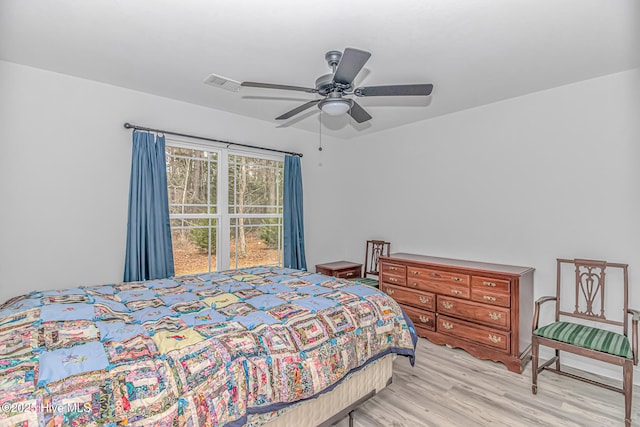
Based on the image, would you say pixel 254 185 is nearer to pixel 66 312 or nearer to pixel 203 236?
pixel 203 236

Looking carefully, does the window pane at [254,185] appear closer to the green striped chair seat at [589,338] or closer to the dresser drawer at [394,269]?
the dresser drawer at [394,269]

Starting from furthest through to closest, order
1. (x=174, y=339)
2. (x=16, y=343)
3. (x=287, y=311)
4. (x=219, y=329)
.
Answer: (x=287, y=311) → (x=219, y=329) → (x=174, y=339) → (x=16, y=343)

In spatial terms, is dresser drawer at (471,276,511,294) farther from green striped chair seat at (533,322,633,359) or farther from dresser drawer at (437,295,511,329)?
green striped chair seat at (533,322,633,359)

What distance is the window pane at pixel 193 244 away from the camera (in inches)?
141

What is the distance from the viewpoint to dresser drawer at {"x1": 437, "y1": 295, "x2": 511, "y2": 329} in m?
2.97

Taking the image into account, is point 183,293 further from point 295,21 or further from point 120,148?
point 295,21

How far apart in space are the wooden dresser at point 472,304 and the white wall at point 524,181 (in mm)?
393

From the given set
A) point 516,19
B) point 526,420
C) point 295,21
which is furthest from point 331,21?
point 526,420

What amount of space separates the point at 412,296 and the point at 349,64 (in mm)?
2761

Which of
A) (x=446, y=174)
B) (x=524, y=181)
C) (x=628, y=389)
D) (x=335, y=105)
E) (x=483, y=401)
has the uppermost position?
(x=335, y=105)

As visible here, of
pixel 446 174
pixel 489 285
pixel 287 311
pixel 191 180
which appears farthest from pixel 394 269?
pixel 191 180

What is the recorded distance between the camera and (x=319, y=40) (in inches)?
88.6

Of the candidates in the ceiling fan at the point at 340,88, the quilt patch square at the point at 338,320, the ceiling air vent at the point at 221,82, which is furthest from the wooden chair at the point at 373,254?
the ceiling air vent at the point at 221,82

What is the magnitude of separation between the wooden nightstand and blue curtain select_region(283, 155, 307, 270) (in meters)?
0.35
